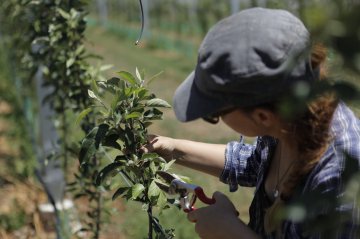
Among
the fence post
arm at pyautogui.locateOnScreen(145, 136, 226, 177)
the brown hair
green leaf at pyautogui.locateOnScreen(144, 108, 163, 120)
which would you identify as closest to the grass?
green leaf at pyautogui.locateOnScreen(144, 108, 163, 120)

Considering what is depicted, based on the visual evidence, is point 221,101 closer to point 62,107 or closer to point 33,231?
point 62,107

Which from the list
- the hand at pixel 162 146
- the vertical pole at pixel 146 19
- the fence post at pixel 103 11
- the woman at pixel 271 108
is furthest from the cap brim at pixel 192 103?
the fence post at pixel 103 11

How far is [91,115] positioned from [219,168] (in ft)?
3.38

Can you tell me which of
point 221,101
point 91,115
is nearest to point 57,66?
point 91,115

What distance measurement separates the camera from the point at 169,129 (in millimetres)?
7379

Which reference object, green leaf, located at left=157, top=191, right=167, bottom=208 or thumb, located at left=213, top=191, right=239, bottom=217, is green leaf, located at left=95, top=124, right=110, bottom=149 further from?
thumb, located at left=213, top=191, right=239, bottom=217

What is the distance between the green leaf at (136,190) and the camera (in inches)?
75.2

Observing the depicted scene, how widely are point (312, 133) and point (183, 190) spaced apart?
53 centimetres

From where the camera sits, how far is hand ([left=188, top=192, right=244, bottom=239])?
1598 millimetres

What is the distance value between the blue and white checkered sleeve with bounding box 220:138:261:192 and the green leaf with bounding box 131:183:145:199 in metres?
0.30

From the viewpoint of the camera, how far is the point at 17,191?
4.49 meters

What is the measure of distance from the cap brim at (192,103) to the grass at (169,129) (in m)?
0.54

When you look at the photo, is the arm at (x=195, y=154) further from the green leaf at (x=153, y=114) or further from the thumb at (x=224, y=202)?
the thumb at (x=224, y=202)

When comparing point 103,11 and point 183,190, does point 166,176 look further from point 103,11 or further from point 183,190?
point 103,11
